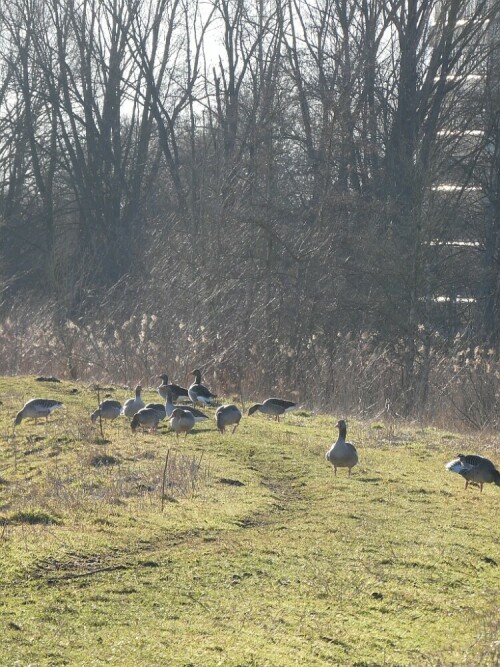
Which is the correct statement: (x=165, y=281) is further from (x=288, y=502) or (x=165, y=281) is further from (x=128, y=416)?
(x=288, y=502)

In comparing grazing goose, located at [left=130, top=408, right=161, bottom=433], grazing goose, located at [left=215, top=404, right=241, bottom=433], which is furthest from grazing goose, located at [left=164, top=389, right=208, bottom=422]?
grazing goose, located at [left=215, top=404, right=241, bottom=433]

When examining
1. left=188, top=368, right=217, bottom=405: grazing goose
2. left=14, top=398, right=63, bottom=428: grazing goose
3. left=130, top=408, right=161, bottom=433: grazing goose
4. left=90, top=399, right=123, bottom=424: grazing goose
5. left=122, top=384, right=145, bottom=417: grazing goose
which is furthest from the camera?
left=188, top=368, right=217, bottom=405: grazing goose

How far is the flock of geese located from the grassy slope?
0.22 metres

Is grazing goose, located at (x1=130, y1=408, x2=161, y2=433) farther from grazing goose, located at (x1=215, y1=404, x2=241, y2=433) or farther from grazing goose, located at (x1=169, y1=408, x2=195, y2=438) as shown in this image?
grazing goose, located at (x1=215, y1=404, x2=241, y2=433)

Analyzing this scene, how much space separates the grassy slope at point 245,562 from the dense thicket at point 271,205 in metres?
8.07

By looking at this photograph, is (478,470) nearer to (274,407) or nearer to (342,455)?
(342,455)

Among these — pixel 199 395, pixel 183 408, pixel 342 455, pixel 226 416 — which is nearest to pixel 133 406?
pixel 183 408

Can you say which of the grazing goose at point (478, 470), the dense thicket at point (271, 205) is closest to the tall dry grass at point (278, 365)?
the dense thicket at point (271, 205)

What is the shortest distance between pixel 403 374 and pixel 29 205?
26.2 m

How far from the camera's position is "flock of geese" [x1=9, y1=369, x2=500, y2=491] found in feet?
35.6

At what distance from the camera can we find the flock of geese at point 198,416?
1084 centimetres

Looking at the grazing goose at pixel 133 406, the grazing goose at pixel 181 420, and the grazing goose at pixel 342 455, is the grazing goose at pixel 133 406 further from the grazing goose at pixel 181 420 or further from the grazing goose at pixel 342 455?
the grazing goose at pixel 342 455

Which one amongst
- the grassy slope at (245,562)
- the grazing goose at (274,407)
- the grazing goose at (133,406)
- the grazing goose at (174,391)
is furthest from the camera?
the grazing goose at (174,391)

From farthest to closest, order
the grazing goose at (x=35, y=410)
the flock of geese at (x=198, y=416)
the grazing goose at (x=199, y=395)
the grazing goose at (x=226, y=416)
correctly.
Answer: the grazing goose at (x=199, y=395), the grazing goose at (x=35, y=410), the grazing goose at (x=226, y=416), the flock of geese at (x=198, y=416)
